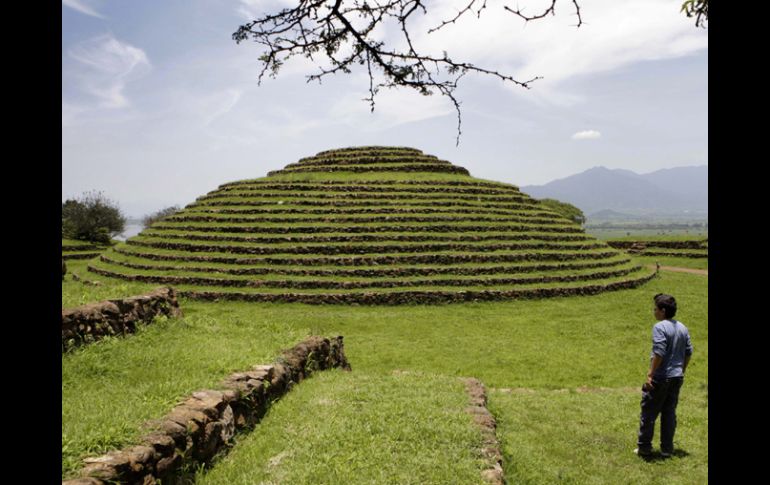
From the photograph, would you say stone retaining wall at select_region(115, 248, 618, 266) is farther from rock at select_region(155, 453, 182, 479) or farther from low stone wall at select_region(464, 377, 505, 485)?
rock at select_region(155, 453, 182, 479)

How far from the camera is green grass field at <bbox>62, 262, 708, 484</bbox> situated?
13.7 ft

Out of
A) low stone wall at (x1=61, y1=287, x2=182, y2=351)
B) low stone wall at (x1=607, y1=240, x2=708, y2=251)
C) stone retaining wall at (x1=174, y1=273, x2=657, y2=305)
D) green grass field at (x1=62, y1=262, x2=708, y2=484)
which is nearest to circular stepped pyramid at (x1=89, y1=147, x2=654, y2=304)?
stone retaining wall at (x1=174, y1=273, x2=657, y2=305)

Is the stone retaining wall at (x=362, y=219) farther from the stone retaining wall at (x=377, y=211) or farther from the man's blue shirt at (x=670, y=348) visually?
the man's blue shirt at (x=670, y=348)

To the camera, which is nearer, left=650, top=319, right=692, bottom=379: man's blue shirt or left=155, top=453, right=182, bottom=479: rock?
left=155, top=453, right=182, bottom=479: rock

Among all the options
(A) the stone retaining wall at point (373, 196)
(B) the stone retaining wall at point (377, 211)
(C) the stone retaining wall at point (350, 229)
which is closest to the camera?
(C) the stone retaining wall at point (350, 229)

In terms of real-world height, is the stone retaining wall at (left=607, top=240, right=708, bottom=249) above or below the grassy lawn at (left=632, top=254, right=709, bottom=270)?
above

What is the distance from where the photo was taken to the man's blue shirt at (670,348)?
209 inches

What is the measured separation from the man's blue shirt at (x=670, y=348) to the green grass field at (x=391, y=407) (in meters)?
1.12

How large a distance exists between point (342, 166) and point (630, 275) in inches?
693

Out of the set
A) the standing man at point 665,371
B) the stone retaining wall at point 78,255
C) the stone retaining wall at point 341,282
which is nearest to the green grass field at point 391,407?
the standing man at point 665,371

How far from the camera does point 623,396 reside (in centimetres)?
836

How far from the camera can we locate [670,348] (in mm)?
5324

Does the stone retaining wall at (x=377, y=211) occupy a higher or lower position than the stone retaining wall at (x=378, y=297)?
higher

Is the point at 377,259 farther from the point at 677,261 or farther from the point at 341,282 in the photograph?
the point at 677,261
